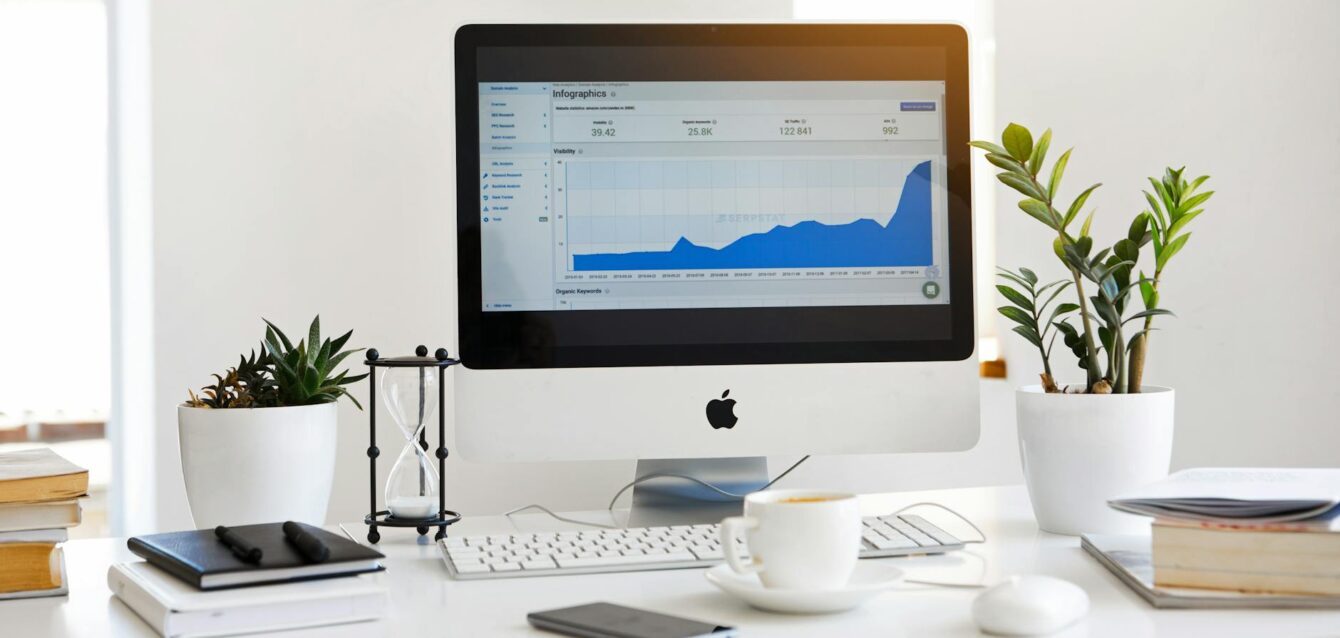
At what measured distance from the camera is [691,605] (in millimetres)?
835

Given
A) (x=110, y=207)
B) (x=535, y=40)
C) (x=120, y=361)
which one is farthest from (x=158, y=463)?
(x=535, y=40)

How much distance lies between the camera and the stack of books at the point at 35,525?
0.89 meters

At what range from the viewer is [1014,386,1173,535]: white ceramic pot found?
1.07 metres

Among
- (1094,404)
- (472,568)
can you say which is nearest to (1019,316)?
(1094,404)

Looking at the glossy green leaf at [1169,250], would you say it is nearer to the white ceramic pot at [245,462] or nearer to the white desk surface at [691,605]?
the white desk surface at [691,605]

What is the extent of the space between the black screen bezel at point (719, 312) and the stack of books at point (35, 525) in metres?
0.40

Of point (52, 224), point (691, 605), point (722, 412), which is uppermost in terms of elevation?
point (52, 224)

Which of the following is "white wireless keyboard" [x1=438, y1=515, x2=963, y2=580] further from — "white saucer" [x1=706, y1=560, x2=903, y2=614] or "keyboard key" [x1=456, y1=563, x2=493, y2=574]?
"white saucer" [x1=706, y1=560, x2=903, y2=614]

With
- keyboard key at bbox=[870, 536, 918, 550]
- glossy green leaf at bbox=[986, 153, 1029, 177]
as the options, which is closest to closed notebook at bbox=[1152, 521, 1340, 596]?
keyboard key at bbox=[870, 536, 918, 550]

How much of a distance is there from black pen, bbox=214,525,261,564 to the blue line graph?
48 cm

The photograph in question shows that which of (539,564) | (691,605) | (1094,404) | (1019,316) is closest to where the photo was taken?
(691,605)

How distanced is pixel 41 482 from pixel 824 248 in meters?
0.77

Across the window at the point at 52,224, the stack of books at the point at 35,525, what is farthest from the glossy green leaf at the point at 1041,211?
the window at the point at 52,224

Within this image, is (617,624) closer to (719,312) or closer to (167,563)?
(167,563)
